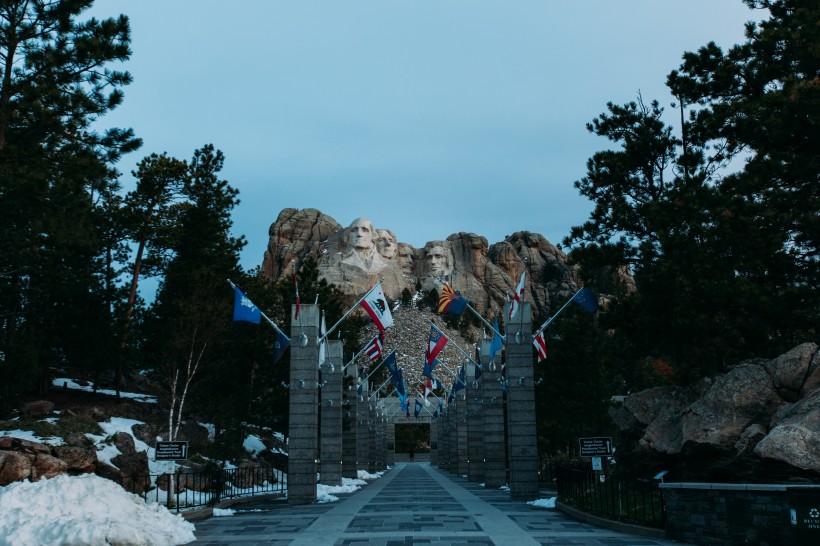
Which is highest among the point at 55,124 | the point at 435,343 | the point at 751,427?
the point at 55,124

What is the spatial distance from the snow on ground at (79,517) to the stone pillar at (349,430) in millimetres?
27966

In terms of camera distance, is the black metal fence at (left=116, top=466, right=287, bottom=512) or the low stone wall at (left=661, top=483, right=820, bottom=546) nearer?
the low stone wall at (left=661, top=483, right=820, bottom=546)

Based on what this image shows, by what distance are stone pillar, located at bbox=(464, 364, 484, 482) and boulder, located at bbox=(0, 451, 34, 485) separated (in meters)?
26.4

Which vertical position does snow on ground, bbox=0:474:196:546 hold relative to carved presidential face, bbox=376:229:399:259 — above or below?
below

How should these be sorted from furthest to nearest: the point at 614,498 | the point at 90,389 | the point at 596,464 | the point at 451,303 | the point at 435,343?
the point at 90,389 < the point at 435,343 < the point at 451,303 < the point at 614,498 < the point at 596,464

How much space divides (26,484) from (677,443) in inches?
591

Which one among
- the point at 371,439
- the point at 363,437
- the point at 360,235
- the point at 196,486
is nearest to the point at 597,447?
the point at 196,486

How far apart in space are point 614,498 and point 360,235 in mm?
127721

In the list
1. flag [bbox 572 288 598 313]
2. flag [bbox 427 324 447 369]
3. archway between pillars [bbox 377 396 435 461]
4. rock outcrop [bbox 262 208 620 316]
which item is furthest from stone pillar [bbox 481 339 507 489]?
rock outcrop [bbox 262 208 620 316]

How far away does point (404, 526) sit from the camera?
629 inches

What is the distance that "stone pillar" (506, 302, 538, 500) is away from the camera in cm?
2548

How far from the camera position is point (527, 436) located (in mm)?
25844

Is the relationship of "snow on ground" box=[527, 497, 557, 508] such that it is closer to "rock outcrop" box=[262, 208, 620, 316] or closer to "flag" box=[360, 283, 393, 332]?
"flag" box=[360, 283, 393, 332]

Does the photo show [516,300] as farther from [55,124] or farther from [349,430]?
[349,430]
